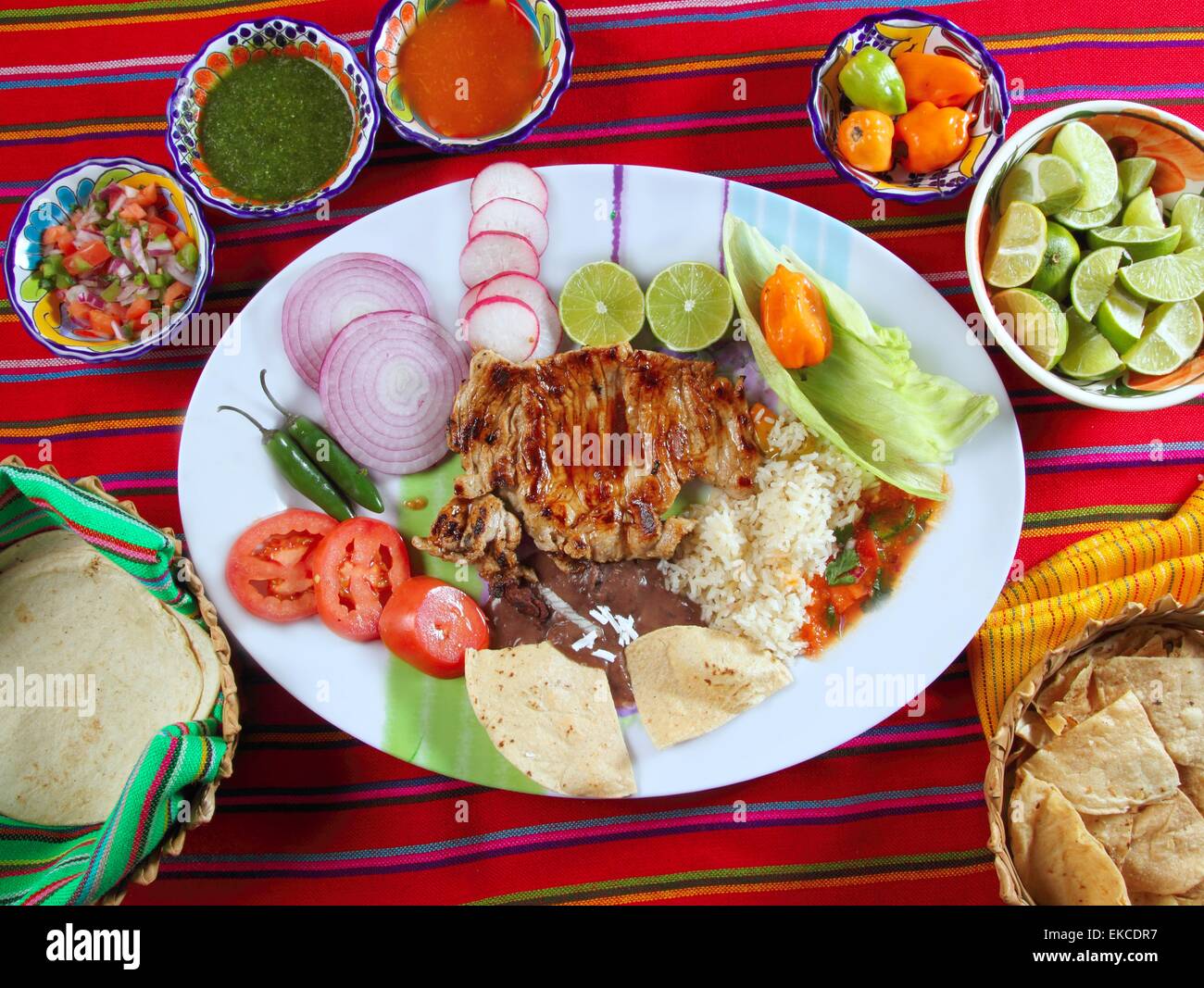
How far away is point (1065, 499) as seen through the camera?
4.58m

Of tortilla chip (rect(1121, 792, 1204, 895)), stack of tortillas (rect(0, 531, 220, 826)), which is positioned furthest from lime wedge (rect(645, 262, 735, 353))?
tortilla chip (rect(1121, 792, 1204, 895))

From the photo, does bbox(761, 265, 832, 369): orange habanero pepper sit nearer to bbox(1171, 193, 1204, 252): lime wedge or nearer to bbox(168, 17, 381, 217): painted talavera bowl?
bbox(1171, 193, 1204, 252): lime wedge

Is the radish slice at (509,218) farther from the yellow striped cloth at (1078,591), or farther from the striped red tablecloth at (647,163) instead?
the yellow striped cloth at (1078,591)

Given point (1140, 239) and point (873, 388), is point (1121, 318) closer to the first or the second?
point (1140, 239)

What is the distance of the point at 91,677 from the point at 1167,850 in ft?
15.1

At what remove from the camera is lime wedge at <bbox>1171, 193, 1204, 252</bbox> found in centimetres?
414

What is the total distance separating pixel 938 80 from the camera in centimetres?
431

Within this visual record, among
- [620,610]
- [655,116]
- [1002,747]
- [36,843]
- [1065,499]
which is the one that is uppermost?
[655,116]

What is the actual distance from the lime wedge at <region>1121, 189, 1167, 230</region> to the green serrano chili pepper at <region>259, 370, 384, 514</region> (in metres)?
3.65

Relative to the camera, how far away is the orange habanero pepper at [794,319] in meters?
4.14

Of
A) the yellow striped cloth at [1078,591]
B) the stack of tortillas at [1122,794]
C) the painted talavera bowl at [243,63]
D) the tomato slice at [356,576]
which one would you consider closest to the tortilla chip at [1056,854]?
the stack of tortillas at [1122,794]
